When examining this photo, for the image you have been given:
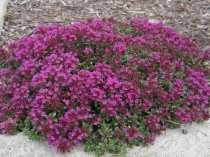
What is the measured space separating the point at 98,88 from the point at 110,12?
2.75 m

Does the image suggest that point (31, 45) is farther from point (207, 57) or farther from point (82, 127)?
point (207, 57)

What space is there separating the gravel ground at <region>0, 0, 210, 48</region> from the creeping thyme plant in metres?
1.42

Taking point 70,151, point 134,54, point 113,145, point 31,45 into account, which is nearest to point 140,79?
point 134,54

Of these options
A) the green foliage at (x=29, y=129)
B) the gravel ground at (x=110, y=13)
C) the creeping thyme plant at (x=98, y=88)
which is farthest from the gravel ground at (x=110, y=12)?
the green foliage at (x=29, y=129)

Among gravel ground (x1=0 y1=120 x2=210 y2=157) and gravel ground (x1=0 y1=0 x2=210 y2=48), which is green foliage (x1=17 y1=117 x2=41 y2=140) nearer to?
gravel ground (x1=0 y1=120 x2=210 y2=157)

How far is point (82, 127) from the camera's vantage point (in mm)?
3266

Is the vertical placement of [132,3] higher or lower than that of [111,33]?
lower

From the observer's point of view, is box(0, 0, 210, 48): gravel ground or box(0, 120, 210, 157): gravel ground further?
box(0, 0, 210, 48): gravel ground

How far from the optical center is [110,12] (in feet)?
19.4

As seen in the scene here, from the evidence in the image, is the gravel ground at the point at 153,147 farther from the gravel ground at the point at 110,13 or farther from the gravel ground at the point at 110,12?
the gravel ground at the point at 110,12

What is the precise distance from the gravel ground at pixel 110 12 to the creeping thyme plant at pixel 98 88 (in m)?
1.42

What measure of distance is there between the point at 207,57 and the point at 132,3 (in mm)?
2357

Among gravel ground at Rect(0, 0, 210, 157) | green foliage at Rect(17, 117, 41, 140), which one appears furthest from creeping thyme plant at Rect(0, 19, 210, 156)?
gravel ground at Rect(0, 0, 210, 157)

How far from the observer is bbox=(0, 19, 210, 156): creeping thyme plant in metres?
3.29
